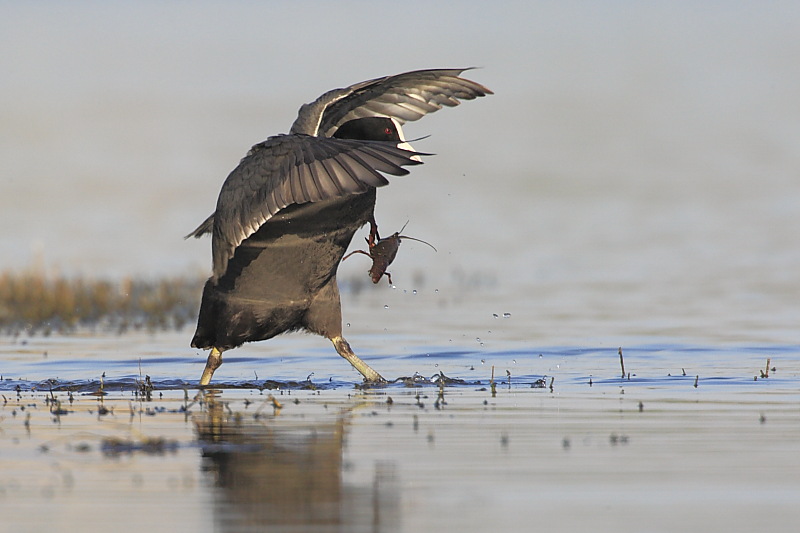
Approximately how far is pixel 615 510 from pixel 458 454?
1231 mm

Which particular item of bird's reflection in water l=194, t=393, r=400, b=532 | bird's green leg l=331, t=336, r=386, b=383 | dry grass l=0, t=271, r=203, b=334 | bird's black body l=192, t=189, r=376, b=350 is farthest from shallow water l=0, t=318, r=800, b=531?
dry grass l=0, t=271, r=203, b=334

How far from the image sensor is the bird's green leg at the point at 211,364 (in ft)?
30.5

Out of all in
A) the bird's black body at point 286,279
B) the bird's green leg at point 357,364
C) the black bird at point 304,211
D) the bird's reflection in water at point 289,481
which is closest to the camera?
the bird's reflection in water at point 289,481

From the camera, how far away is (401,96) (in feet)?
32.8

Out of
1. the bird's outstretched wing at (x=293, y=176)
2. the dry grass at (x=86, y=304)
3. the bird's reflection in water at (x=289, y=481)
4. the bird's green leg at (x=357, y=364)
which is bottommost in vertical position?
the bird's reflection in water at (x=289, y=481)

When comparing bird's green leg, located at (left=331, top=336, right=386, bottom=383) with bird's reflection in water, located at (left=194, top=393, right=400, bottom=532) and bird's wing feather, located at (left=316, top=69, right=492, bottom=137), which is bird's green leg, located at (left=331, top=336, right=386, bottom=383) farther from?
bird's reflection in water, located at (left=194, top=393, right=400, bottom=532)

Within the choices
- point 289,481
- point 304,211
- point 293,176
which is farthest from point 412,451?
point 304,211

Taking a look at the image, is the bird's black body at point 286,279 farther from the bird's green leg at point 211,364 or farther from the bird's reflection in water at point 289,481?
the bird's reflection in water at point 289,481

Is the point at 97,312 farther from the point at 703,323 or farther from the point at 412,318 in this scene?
the point at 703,323

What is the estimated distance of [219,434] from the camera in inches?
253

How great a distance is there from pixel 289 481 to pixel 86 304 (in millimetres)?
12159

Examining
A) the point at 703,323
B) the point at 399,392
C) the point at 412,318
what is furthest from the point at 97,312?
the point at 399,392

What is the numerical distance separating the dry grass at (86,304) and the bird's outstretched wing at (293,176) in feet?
22.2

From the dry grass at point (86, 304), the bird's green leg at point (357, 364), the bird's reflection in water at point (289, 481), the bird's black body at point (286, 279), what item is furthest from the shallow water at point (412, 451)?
the dry grass at point (86, 304)
